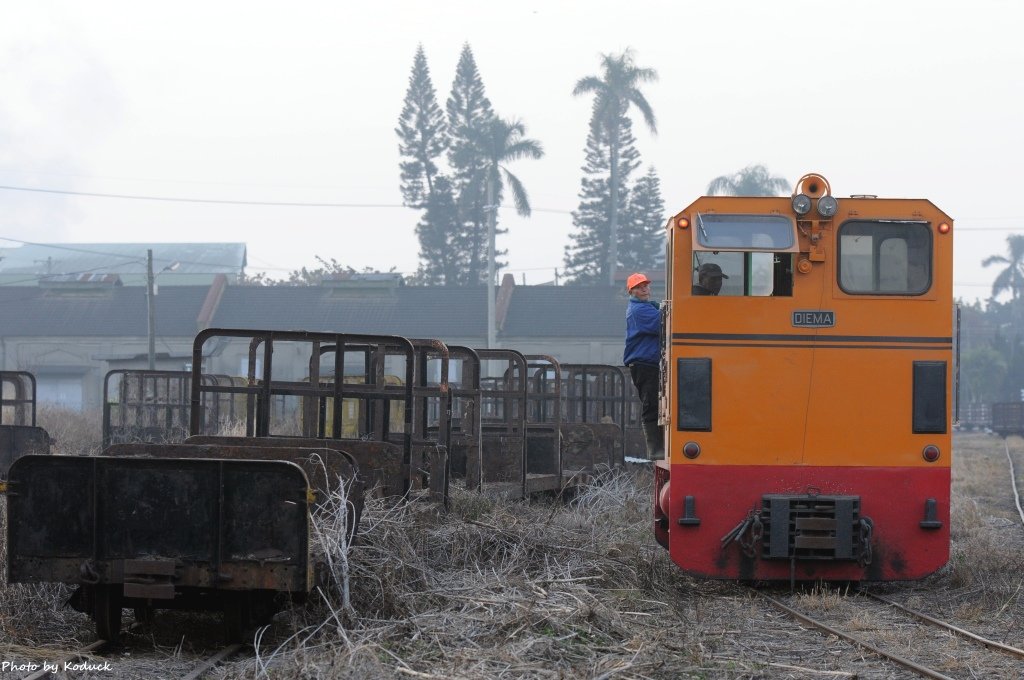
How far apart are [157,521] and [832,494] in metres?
5.29

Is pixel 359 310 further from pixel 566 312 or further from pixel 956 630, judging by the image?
pixel 956 630

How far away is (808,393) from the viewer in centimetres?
999

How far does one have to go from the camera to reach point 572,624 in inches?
304

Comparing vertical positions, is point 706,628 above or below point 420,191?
below

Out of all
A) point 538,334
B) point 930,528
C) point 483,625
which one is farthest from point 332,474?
point 538,334

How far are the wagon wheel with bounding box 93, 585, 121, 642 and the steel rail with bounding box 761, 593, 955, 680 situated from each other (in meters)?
4.64

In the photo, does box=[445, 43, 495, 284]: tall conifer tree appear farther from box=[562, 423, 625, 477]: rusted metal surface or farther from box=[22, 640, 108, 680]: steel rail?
box=[22, 640, 108, 680]: steel rail

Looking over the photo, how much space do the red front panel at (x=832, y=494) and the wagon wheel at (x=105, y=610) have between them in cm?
436

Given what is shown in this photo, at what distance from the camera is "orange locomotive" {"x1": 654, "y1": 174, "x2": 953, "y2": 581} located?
9.92 m

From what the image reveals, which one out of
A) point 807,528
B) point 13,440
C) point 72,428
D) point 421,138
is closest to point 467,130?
point 421,138

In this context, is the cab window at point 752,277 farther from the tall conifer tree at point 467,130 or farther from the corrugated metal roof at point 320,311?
the tall conifer tree at point 467,130

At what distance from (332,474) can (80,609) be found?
1.94 meters

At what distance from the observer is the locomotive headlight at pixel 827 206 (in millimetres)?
9977

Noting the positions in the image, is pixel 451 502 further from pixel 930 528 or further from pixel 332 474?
pixel 930 528
